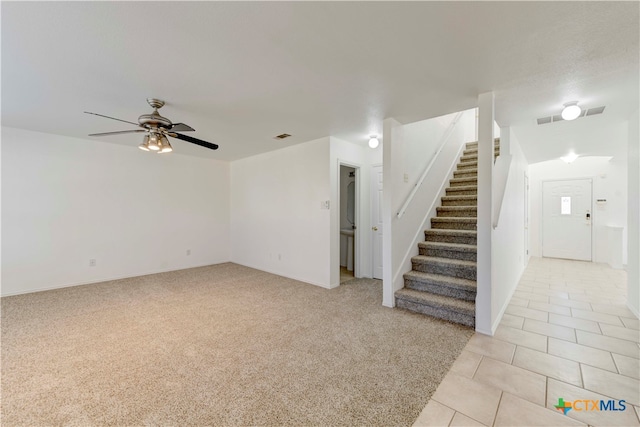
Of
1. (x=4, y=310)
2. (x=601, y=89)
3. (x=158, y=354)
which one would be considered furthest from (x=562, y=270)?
(x=4, y=310)

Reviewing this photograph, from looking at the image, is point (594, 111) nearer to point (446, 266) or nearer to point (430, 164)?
point (430, 164)

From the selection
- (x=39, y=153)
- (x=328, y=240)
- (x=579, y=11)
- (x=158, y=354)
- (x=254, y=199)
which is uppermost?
(x=579, y=11)

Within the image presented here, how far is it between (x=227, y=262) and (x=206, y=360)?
13.6 feet

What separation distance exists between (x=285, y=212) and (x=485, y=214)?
3265mm

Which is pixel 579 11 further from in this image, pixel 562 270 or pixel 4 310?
pixel 4 310

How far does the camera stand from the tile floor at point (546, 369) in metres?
1.61

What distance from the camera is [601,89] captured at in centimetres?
249

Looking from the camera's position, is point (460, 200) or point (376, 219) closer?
point (460, 200)

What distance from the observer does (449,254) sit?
3605 mm

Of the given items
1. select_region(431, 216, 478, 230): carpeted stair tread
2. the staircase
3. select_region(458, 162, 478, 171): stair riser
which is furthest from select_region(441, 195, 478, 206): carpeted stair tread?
select_region(458, 162, 478, 171): stair riser

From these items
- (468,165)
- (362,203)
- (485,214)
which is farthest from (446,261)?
(468,165)

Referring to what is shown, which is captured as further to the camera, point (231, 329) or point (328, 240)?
point (328, 240)

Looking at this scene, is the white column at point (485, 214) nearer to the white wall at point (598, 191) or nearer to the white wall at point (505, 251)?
the white wall at point (505, 251)

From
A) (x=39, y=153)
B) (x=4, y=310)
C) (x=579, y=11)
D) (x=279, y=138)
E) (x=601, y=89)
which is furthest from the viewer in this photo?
(x=279, y=138)
